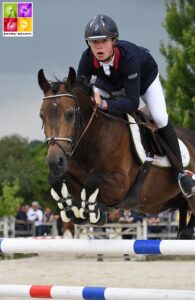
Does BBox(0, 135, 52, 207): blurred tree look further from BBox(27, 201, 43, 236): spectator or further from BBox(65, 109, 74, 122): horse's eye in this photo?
BBox(65, 109, 74, 122): horse's eye

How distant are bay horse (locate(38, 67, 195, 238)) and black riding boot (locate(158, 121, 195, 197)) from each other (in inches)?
8.3

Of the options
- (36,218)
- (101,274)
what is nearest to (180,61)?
(36,218)

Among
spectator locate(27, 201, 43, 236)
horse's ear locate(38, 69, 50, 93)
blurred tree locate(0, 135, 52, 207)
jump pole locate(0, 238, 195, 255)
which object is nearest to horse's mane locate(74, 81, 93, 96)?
horse's ear locate(38, 69, 50, 93)

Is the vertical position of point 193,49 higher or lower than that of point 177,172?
higher

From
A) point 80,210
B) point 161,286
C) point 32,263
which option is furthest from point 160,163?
point 32,263

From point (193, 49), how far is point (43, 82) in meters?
17.1

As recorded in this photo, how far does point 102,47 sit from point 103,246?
5.93ft

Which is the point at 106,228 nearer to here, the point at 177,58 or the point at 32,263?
the point at 32,263

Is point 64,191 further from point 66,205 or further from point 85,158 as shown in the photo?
point 85,158

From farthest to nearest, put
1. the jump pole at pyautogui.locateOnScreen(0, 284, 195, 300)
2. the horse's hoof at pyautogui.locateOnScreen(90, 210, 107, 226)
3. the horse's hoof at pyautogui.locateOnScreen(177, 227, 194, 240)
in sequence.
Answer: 1. the horse's hoof at pyautogui.locateOnScreen(177, 227, 194, 240)
2. the horse's hoof at pyautogui.locateOnScreen(90, 210, 107, 226)
3. the jump pole at pyautogui.locateOnScreen(0, 284, 195, 300)

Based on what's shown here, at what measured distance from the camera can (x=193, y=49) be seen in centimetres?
2223

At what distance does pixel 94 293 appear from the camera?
5402 mm

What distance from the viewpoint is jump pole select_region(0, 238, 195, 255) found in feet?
16.6

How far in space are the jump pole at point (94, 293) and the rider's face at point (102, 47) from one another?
2.02 metres
